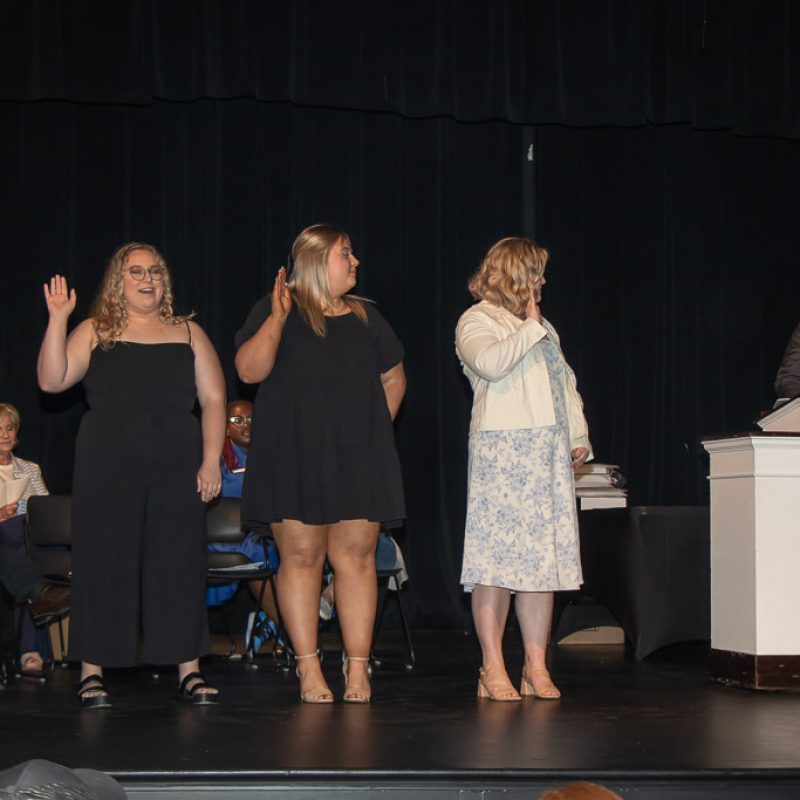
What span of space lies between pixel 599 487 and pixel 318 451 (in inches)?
117

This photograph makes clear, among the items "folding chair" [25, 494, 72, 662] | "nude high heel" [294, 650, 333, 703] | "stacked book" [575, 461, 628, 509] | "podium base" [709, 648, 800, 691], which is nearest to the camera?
"nude high heel" [294, 650, 333, 703]

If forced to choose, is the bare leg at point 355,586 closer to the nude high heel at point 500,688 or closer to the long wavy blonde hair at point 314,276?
the nude high heel at point 500,688

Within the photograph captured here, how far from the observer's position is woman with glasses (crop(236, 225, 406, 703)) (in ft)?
12.3

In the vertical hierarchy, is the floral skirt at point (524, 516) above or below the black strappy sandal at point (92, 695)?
above

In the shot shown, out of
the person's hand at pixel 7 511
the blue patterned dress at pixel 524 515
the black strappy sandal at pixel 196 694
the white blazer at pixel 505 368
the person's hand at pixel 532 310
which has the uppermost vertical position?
the person's hand at pixel 532 310

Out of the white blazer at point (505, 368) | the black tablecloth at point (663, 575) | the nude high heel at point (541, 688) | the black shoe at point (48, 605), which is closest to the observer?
the white blazer at point (505, 368)

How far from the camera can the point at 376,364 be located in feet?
12.8

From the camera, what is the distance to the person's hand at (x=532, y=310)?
3768 millimetres

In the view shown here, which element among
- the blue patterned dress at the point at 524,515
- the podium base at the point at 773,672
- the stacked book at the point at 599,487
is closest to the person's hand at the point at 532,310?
the blue patterned dress at the point at 524,515

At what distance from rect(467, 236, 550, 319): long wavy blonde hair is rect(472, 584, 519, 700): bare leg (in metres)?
0.88

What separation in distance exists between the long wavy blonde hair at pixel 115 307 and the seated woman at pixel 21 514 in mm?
1274

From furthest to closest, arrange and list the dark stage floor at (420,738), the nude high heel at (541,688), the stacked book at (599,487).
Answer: the stacked book at (599,487), the nude high heel at (541,688), the dark stage floor at (420,738)

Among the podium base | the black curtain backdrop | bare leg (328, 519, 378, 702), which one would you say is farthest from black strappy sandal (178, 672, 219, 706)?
the black curtain backdrop

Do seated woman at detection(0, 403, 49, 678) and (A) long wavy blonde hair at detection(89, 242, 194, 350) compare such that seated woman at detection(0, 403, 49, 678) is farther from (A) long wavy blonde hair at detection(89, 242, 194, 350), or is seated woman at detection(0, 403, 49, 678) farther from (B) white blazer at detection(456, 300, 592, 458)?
(B) white blazer at detection(456, 300, 592, 458)
